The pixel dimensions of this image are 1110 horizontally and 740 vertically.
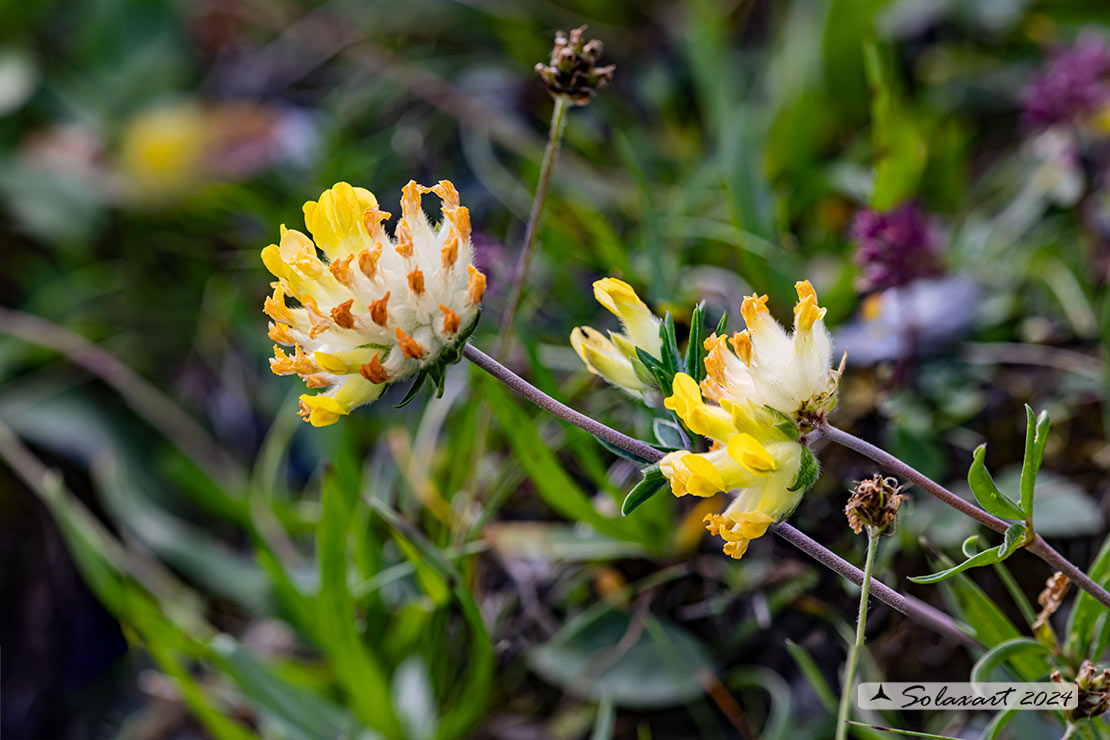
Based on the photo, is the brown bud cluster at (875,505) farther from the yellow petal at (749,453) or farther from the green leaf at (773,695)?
the green leaf at (773,695)

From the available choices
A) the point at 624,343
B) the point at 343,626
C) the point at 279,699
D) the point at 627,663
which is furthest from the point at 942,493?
the point at 279,699

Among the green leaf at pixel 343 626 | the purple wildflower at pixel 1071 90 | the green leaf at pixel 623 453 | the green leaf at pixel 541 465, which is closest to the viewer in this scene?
the green leaf at pixel 623 453

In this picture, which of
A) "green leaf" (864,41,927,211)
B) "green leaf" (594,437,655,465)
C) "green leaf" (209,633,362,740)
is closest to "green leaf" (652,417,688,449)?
"green leaf" (594,437,655,465)

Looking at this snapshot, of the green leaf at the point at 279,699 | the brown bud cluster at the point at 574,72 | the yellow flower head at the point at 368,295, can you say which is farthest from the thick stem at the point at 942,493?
the green leaf at the point at 279,699

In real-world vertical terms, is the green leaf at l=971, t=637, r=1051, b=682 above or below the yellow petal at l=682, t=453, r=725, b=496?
below

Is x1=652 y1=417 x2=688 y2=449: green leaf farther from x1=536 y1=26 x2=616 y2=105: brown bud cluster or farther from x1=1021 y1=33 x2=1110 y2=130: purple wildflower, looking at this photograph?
x1=1021 y1=33 x2=1110 y2=130: purple wildflower

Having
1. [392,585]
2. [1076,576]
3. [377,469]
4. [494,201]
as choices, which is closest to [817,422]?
[1076,576]
